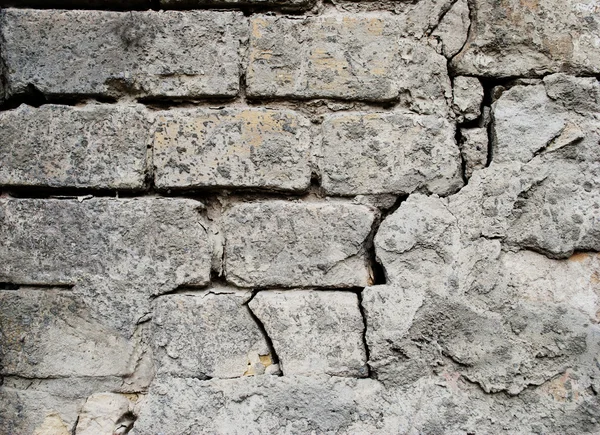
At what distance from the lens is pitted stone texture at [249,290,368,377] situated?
1068 millimetres

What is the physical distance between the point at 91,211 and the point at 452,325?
0.83 metres

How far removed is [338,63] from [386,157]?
24cm

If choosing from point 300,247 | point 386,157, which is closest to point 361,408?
point 300,247

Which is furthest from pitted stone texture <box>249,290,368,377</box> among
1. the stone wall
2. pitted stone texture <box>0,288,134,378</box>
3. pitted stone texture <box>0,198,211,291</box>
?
pitted stone texture <box>0,288,134,378</box>

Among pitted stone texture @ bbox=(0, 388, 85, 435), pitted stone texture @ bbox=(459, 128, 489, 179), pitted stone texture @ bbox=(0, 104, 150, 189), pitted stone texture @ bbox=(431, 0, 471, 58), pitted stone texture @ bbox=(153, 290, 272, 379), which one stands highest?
pitted stone texture @ bbox=(431, 0, 471, 58)

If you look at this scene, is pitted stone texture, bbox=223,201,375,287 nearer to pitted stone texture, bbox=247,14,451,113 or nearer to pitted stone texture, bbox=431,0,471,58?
pitted stone texture, bbox=247,14,451,113

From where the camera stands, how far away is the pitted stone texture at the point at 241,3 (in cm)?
112

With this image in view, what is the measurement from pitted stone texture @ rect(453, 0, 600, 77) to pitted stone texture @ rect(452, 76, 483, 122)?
0.27ft

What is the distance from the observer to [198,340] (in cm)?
108

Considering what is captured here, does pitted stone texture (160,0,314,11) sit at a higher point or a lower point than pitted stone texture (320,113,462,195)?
higher

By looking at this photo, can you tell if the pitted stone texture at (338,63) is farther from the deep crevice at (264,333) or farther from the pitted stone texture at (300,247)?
the deep crevice at (264,333)

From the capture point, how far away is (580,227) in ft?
3.48

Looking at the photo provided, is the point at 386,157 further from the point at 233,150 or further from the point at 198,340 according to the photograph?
the point at 198,340

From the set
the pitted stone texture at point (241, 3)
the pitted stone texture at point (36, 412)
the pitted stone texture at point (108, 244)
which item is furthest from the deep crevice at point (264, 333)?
the pitted stone texture at point (241, 3)
